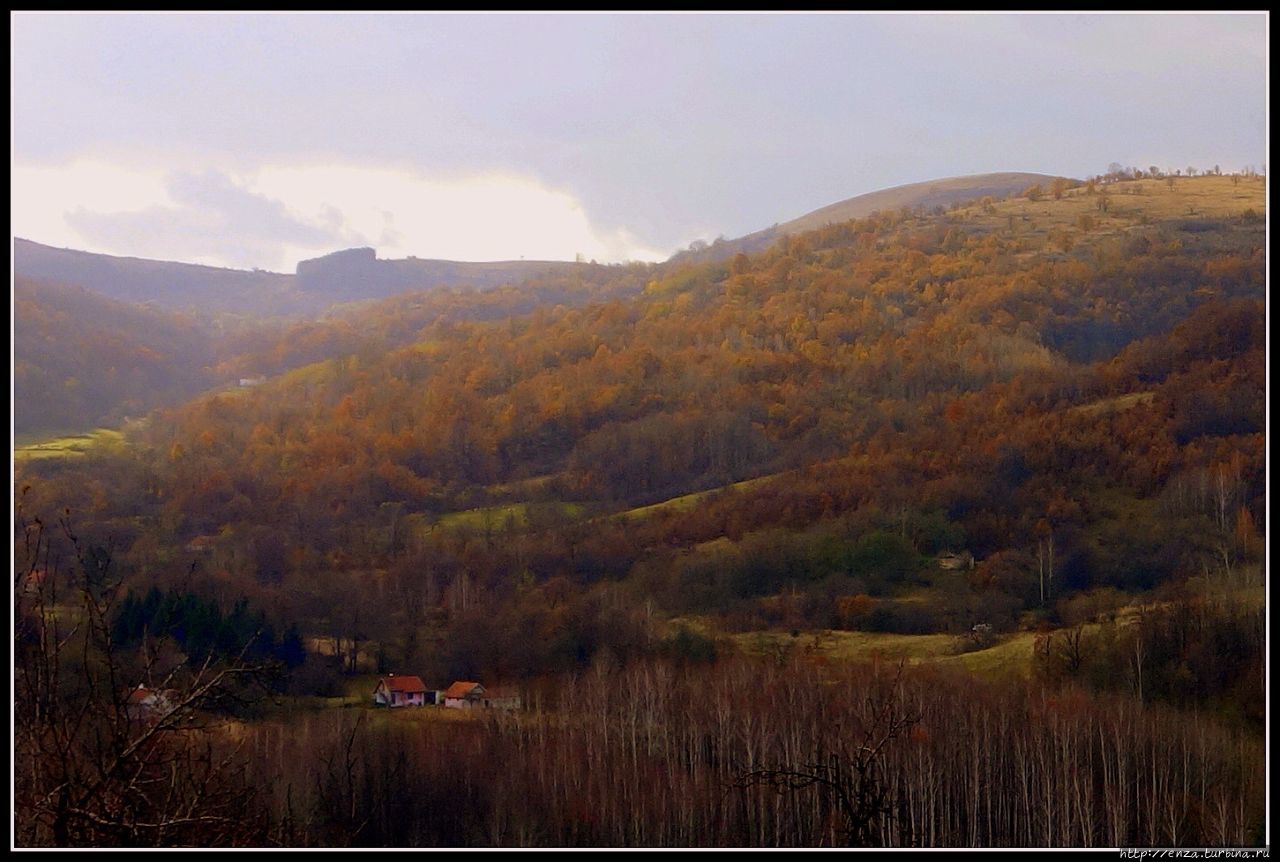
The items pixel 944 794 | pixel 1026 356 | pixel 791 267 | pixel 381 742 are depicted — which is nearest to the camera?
pixel 944 794

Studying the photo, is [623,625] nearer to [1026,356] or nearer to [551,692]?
[551,692]

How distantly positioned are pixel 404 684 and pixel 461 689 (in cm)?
184

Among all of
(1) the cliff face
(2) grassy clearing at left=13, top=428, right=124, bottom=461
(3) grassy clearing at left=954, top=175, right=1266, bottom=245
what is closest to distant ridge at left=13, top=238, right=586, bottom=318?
(1) the cliff face

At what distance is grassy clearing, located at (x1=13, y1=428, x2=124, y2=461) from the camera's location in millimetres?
44469

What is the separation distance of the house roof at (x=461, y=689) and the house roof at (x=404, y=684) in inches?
30.4

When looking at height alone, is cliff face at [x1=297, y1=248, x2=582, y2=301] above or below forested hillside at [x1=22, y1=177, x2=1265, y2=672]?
above

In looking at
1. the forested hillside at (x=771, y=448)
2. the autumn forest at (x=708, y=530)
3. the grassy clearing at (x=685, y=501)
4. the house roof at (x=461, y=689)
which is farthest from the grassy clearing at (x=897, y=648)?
the grassy clearing at (x=685, y=501)

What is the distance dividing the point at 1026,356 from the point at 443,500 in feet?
86.7

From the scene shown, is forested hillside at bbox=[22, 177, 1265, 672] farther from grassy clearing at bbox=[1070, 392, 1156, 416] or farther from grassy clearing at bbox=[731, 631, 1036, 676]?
grassy clearing at bbox=[731, 631, 1036, 676]

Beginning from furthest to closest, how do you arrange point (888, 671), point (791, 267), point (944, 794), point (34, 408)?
point (791, 267)
point (34, 408)
point (888, 671)
point (944, 794)

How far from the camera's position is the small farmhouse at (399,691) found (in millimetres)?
31062

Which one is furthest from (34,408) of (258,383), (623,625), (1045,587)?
(1045,587)

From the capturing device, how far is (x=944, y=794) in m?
24.0

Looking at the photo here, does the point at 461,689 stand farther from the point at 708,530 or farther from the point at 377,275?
the point at 377,275
